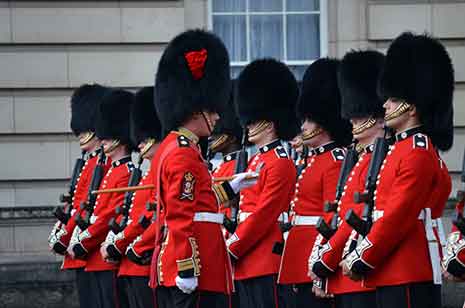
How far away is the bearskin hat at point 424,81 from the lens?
807cm

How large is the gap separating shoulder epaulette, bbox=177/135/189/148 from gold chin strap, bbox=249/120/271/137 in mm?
1985

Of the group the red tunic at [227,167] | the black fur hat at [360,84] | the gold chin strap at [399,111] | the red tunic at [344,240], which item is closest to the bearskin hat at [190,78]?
the black fur hat at [360,84]

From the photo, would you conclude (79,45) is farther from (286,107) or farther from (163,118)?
(163,118)

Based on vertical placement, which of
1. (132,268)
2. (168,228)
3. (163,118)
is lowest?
(132,268)

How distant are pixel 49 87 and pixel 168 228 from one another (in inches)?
289

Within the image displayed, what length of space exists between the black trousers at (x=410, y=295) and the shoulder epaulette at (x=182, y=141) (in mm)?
1307

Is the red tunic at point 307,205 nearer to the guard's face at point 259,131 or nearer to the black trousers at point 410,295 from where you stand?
the guard's face at point 259,131

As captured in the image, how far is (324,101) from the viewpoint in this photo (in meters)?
10.0

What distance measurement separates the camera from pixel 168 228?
810cm

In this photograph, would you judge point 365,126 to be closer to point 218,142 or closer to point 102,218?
point 218,142

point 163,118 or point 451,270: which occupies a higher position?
point 163,118

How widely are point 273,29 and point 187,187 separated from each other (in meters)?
7.74

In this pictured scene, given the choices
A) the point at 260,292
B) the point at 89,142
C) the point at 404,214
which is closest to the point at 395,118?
the point at 404,214

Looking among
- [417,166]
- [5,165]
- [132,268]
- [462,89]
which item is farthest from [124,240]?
[462,89]
